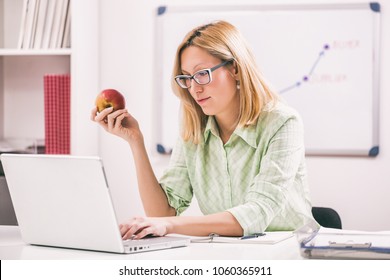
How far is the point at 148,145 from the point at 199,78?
51.1 inches

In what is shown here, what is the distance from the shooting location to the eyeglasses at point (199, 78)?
1.84m

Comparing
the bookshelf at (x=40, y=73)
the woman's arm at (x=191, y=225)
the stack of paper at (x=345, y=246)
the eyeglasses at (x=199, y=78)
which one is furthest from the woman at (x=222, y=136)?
the bookshelf at (x=40, y=73)

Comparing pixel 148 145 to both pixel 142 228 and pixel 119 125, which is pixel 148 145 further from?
pixel 142 228

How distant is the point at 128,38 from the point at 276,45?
71 cm

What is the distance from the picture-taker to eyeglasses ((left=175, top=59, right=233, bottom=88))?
1.84 m

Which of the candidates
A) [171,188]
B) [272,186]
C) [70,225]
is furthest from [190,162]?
[70,225]

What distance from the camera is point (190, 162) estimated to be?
1970mm

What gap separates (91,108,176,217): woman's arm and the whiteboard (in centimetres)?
118

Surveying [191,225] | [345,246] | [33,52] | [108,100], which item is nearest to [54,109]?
[33,52]

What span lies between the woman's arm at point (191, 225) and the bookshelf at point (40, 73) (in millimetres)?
1490

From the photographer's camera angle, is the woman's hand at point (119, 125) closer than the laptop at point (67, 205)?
No

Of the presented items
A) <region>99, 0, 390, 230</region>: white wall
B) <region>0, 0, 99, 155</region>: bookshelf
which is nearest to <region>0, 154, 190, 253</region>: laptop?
<region>0, 0, 99, 155</region>: bookshelf

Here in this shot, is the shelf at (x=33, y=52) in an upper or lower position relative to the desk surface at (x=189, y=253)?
upper

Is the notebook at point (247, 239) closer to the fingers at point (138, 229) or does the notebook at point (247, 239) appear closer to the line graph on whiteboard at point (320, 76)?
the fingers at point (138, 229)
